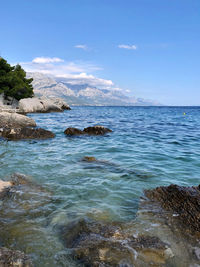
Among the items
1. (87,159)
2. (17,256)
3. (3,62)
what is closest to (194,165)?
(87,159)

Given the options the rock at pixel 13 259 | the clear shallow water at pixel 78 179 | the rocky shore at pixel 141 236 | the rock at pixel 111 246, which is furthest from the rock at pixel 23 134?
the rock at pixel 13 259

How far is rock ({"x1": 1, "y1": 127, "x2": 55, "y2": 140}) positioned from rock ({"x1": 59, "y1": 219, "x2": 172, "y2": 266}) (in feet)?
37.4

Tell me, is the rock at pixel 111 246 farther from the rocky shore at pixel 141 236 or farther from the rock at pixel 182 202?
the rock at pixel 182 202

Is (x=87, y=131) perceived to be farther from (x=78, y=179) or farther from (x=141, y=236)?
(x=141, y=236)

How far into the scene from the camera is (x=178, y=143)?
14.0 metres

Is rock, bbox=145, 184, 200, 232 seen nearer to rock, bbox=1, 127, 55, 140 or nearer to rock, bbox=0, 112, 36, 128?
rock, bbox=1, 127, 55, 140

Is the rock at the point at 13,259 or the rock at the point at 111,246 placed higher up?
the rock at the point at 13,259

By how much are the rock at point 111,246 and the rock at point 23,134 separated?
1139cm

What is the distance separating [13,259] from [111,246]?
1484 millimetres

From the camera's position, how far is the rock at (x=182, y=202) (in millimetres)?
4282

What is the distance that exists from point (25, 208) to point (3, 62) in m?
48.1

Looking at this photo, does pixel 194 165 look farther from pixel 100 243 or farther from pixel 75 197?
pixel 100 243

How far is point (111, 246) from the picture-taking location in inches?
139

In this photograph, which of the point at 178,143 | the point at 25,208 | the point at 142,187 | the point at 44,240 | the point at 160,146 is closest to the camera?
the point at 44,240
